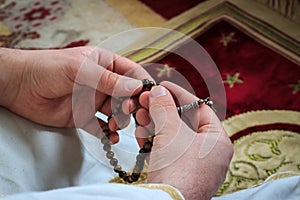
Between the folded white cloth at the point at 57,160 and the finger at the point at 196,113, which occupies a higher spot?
the finger at the point at 196,113

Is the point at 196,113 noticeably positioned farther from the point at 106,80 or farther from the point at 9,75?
the point at 9,75

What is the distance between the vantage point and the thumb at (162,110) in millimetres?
516

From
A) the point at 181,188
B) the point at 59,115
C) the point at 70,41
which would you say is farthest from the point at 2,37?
the point at 181,188

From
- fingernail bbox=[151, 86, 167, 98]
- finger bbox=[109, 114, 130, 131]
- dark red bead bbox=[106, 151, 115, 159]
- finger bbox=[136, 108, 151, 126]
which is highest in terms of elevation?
fingernail bbox=[151, 86, 167, 98]

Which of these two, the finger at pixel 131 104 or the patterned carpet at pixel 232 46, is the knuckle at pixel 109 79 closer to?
the finger at pixel 131 104

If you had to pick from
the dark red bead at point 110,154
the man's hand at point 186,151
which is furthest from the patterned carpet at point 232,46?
the dark red bead at point 110,154

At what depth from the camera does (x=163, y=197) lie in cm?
40

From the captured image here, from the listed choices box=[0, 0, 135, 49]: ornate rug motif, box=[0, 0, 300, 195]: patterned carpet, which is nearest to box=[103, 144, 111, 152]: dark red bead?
box=[0, 0, 300, 195]: patterned carpet

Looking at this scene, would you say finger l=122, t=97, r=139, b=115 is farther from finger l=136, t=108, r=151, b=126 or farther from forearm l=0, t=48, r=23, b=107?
forearm l=0, t=48, r=23, b=107

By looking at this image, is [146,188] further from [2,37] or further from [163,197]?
[2,37]

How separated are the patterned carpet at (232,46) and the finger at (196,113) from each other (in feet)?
0.45

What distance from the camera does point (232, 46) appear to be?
1138 mm

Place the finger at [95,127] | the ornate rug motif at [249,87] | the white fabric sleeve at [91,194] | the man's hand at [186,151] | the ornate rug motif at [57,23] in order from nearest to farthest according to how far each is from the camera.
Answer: the white fabric sleeve at [91,194], the man's hand at [186,151], the finger at [95,127], the ornate rug motif at [249,87], the ornate rug motif at [57,23]

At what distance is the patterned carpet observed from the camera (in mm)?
863
